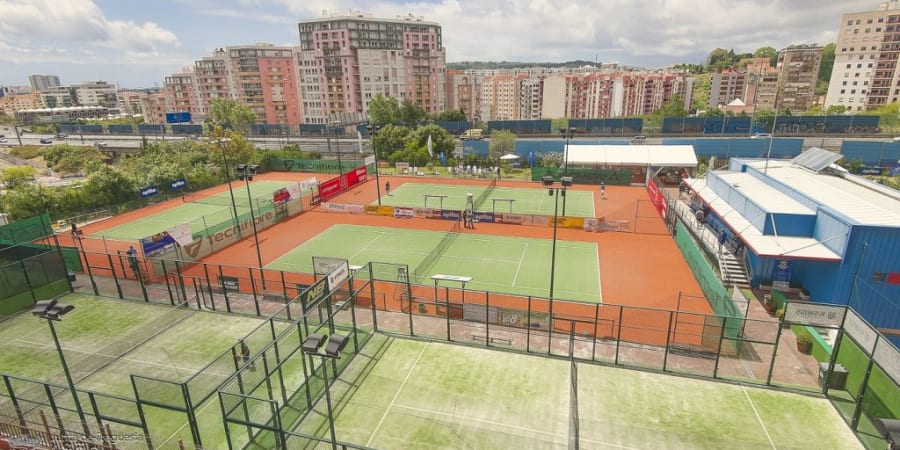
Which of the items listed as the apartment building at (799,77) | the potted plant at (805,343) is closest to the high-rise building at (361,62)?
the potted plant at (805,343)

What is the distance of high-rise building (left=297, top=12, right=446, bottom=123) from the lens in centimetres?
9938

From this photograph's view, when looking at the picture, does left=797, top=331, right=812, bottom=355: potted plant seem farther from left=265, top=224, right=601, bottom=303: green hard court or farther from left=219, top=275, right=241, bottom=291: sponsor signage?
left=219, top=275, right=241, bottom=291: sponsor signage

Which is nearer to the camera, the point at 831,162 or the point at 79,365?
the point at 79,365

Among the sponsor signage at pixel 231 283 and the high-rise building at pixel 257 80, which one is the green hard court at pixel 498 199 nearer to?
the sponsor signage at pixel 231 283

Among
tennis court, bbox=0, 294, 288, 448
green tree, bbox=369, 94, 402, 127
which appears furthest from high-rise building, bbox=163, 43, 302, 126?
tennis court, bbox=0, 294, 288, 448

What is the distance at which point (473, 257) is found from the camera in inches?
1059

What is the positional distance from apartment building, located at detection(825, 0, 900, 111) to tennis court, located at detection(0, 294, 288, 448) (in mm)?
128479

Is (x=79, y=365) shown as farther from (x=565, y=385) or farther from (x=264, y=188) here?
(x=264, y=188)

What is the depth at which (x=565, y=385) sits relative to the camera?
14453mm

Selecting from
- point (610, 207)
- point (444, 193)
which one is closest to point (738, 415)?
point (610, 207)

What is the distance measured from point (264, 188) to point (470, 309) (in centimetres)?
3743

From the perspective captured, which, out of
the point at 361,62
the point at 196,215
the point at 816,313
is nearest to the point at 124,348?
the point at 196,215

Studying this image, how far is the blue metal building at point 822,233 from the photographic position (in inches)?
697

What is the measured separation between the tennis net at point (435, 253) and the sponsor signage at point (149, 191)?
3028cm
